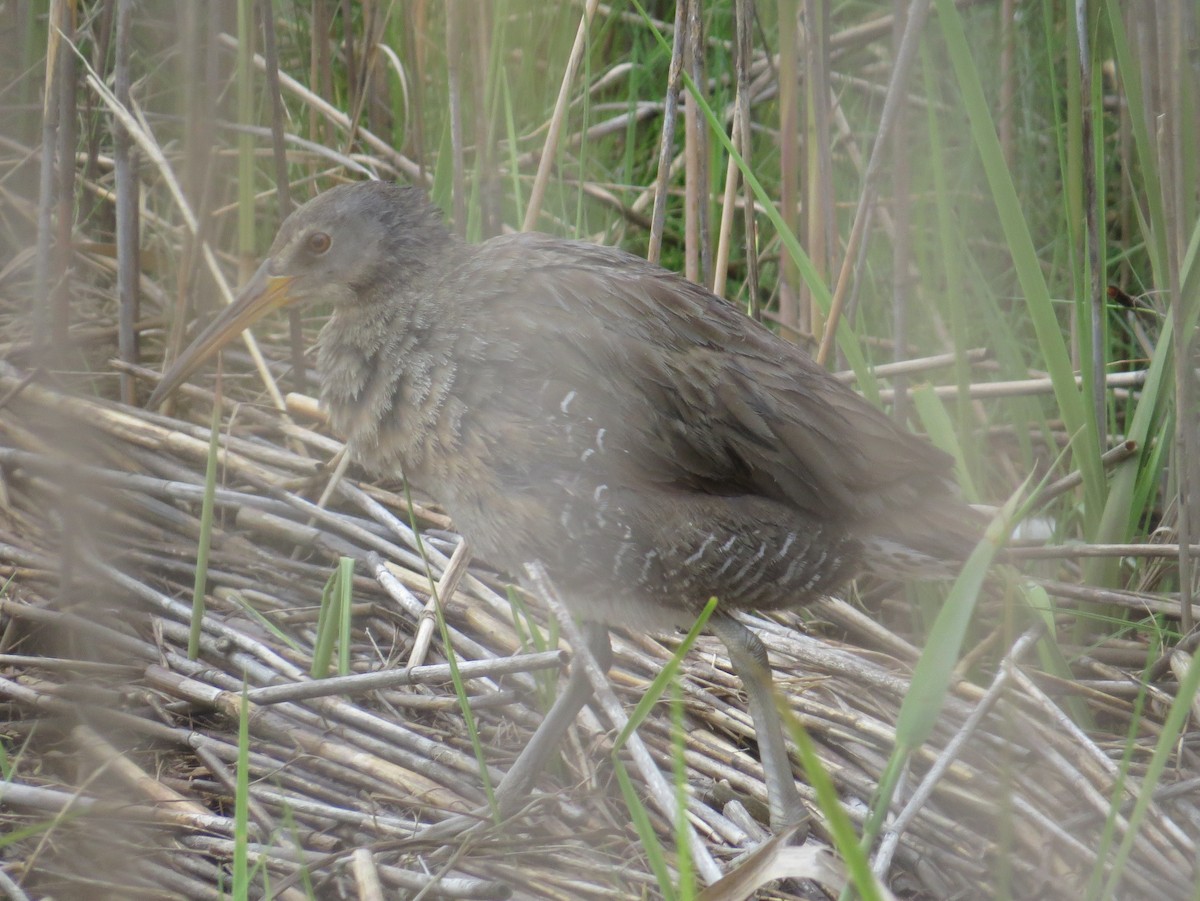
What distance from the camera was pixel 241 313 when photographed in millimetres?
2930

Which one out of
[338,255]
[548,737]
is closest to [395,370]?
[338,255]

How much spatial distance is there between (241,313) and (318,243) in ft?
0.84

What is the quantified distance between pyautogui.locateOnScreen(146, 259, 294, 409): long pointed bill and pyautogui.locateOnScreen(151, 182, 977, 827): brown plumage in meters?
0.26

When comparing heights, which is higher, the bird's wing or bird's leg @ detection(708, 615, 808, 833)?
the bird's wing

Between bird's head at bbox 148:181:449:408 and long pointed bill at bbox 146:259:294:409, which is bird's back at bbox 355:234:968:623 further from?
long pointed bill at bbox 146:259:294:409

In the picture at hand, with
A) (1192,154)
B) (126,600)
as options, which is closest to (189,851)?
(126,600)

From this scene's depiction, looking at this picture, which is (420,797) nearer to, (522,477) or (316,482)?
(522,477)

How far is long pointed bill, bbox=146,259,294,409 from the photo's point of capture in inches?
115

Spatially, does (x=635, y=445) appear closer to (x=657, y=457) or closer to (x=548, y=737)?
(x=657, y=457)

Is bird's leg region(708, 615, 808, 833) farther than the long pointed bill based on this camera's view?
No

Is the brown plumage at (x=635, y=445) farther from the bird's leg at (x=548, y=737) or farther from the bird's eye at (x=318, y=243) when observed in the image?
the bird's eye at (x=318, y=243)

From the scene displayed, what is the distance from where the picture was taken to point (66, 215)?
9.84ft

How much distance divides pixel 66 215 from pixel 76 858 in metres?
1.56

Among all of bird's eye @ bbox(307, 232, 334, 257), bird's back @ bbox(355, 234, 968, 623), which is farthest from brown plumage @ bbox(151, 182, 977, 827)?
bird's eye @ bbox(307, 232, 334, 257)
